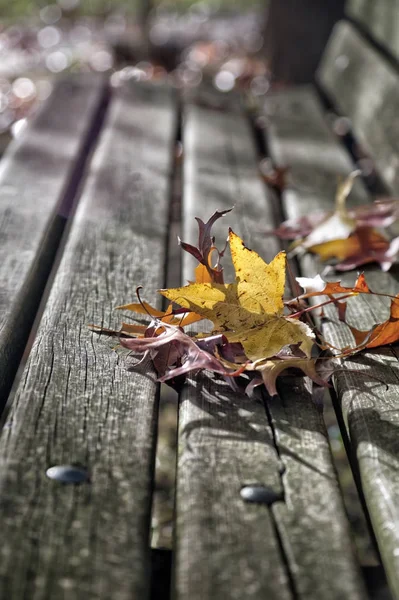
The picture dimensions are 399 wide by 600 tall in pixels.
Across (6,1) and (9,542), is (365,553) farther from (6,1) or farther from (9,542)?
(6,1)

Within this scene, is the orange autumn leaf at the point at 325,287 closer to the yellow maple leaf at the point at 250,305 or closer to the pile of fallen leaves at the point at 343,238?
the yellow maple leaf at the point at 250,305

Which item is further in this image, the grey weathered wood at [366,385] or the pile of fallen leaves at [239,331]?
the pile of fallen leaves at [239,331]

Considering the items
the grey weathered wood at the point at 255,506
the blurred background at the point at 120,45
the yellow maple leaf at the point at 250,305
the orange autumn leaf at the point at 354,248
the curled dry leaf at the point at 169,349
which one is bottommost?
the grey weathered wood at the point at 255,506

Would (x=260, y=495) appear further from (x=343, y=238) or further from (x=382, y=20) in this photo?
(x=382, y=20)

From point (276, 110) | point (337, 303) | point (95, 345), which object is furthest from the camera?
point (276, 110)

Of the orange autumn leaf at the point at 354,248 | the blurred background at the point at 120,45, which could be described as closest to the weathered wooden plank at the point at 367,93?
the orange autumn leaf at the point at 354,248

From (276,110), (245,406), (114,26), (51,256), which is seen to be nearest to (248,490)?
(245,406)

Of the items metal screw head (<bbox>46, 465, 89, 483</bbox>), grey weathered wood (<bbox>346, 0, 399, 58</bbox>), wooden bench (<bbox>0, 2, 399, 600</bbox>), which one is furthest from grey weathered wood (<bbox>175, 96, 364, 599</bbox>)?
grey weathered wood (<bbox>346, 0, 399, 58</bbox>)
